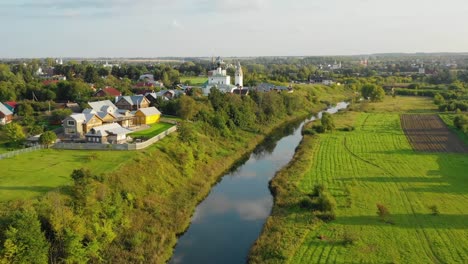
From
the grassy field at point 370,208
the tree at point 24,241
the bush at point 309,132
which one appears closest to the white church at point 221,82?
the bush at point 309,132

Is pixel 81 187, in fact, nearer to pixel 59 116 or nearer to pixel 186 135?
pixel 186 135

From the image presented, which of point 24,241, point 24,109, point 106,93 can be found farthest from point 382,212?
point 106,93

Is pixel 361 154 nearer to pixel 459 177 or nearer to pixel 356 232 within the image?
pixel 459 177

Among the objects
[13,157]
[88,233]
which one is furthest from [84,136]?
[88,233]

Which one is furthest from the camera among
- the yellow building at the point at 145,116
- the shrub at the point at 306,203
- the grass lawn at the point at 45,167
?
the yellow building at the point at 145,116

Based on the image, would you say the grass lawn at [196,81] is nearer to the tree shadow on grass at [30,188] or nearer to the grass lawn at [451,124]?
the grass lawn at [451,124]
